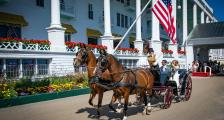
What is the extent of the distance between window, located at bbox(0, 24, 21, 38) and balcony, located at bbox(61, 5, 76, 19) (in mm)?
5333

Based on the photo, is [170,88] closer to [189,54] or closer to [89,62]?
[89,62]

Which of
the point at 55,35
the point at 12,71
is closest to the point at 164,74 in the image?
the point at 12,71

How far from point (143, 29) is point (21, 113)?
36.1 metres

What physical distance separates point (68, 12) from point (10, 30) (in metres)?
7.48

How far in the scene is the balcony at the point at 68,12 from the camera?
93.1ft

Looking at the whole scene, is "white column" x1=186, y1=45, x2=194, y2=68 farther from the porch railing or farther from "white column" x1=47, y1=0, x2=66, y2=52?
the porch railing

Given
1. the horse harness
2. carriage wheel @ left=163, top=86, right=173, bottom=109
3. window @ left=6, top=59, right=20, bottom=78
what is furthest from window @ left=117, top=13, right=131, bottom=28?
the horse harness

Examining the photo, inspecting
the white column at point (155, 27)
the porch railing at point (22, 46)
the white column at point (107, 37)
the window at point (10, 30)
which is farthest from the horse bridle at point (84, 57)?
the white column at point (155, 27)

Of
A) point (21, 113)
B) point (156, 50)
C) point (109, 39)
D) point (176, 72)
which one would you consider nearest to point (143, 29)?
point (156, 50)

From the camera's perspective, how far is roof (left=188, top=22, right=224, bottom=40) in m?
39.1

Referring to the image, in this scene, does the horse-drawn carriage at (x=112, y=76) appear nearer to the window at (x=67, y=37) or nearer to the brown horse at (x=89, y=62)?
the brown horse at (x=89, y=62)

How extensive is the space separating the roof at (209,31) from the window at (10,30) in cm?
2531

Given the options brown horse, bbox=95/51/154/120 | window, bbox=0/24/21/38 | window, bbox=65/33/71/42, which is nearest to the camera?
brown horse, bbox=95/51/154/120

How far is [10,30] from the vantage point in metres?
23.3
